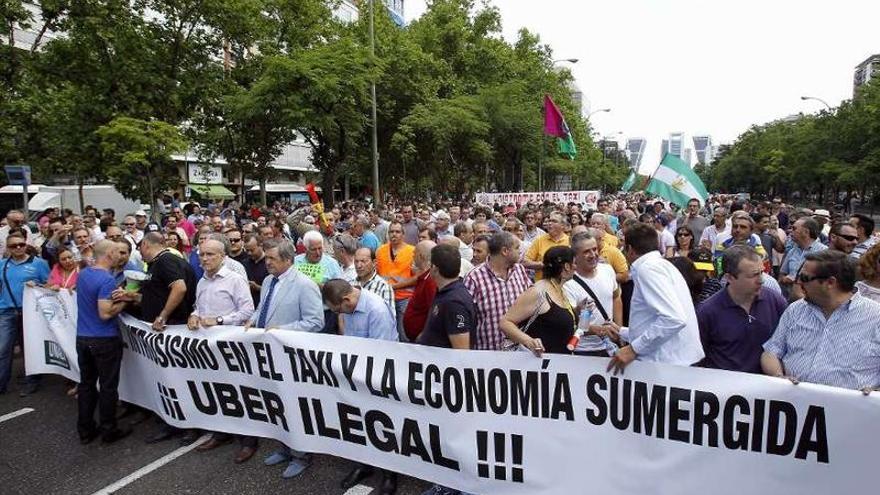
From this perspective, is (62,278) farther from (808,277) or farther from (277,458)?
(808,277)

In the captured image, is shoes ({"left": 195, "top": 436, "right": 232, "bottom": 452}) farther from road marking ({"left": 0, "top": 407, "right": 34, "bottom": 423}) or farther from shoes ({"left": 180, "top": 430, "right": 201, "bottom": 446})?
road marking ({"left": 0, "top": 407, "right": 34, "bottom": 423})

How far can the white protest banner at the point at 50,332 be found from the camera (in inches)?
232

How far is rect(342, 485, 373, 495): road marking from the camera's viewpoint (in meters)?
3.99

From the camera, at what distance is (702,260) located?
5.56 metres

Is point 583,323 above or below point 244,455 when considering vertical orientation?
above

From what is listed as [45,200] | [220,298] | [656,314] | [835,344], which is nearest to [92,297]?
[220,298]

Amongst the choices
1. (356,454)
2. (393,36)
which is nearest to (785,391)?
(356,454)

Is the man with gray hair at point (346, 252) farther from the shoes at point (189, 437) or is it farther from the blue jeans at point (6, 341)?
the blue jeans at point (6, 341)

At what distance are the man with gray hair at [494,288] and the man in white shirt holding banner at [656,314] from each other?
35.6 inches

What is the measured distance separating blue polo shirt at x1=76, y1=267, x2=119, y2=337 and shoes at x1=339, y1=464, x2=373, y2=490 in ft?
7.71

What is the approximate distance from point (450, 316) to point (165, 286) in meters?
2.65

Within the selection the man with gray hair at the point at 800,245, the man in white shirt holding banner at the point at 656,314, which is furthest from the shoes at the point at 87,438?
the man with gray hair at the point at 800,245

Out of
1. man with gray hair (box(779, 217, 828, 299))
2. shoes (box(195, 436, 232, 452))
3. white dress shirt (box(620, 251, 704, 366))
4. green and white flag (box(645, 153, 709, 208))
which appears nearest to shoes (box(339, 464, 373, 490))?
shoes (box(195, 436, 232, 452))

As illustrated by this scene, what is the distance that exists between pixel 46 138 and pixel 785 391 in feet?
70.0
